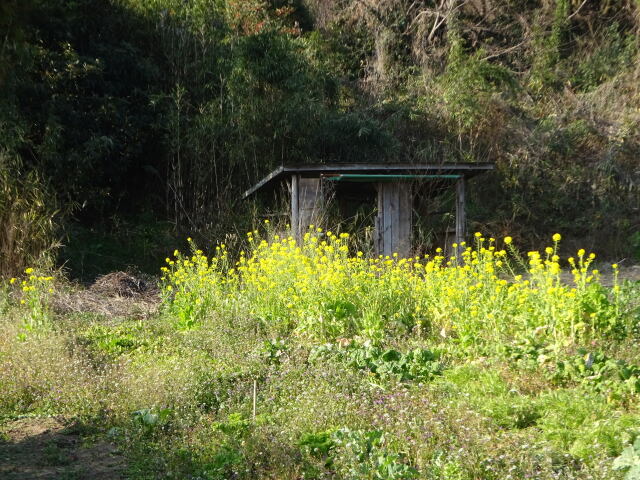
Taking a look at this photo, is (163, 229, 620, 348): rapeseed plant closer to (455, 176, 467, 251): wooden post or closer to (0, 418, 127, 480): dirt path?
(0, 418, 127, 480): dirt path

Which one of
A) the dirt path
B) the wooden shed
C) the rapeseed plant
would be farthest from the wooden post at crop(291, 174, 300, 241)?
the dirt path

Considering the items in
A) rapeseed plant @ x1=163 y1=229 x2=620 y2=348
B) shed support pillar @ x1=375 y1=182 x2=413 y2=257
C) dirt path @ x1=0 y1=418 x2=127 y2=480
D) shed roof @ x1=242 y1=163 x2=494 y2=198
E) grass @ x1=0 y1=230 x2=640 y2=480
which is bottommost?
dirt path @ x1=0 y1=418 x2=127 y2=480

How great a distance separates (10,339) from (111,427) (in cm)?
290

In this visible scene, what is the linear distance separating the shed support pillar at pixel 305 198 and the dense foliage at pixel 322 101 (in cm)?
360

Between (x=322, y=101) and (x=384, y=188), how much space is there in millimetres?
5312

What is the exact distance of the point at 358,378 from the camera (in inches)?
189

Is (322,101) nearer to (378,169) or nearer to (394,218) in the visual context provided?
(394,218)

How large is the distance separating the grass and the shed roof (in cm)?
370

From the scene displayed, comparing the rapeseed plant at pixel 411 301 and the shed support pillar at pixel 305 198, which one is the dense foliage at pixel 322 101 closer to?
the shed support pillar at pixel 305 198

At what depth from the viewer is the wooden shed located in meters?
11.4

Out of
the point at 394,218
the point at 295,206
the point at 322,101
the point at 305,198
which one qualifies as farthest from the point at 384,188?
the point at 322,101

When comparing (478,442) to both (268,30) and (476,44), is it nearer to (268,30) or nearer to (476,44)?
(268,30)

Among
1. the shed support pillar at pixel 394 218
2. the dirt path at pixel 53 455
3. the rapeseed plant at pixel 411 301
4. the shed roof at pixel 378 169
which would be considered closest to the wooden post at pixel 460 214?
the shed roof at pixel 378 169

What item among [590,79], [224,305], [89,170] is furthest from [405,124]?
[224,305]
